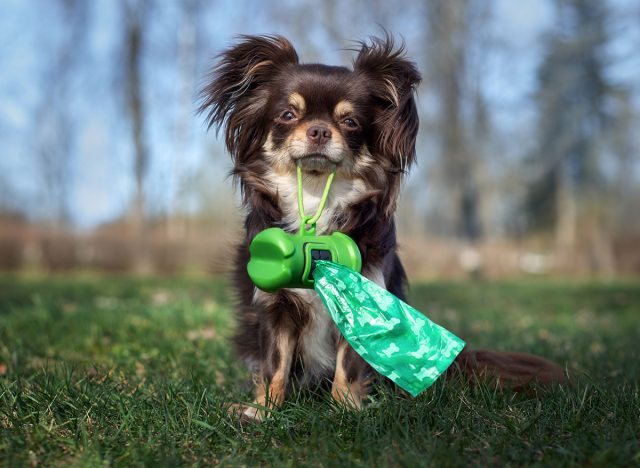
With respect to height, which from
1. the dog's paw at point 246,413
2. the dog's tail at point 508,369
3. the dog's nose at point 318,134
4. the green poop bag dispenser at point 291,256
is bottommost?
the dog's paw at point 246,413

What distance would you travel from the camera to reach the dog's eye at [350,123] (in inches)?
121

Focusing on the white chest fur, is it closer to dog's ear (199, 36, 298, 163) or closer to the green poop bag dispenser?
the green poop bag dispenser

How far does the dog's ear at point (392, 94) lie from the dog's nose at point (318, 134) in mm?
363

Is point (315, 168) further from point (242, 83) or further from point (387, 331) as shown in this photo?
point (387, 331)

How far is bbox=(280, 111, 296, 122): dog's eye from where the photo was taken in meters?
3.10

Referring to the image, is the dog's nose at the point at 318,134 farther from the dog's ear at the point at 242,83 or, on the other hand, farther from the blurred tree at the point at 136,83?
the blurred tree at the point at 136,83

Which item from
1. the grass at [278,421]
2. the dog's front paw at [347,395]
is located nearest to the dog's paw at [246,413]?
the grass at [278,421]

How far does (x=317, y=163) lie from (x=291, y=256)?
2.11ft

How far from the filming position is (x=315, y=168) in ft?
9.82

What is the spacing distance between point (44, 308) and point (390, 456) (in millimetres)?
4162

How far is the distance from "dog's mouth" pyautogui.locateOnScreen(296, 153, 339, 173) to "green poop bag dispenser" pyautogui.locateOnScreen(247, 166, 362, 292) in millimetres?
407

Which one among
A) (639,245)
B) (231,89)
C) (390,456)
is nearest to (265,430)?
(390,456)

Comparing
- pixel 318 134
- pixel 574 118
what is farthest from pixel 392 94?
pixel 574 118

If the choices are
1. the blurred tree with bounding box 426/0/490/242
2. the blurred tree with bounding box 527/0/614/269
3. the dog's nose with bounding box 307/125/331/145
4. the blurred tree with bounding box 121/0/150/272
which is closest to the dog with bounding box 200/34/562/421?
the dog's nose with bounding box 307/125/331/145
